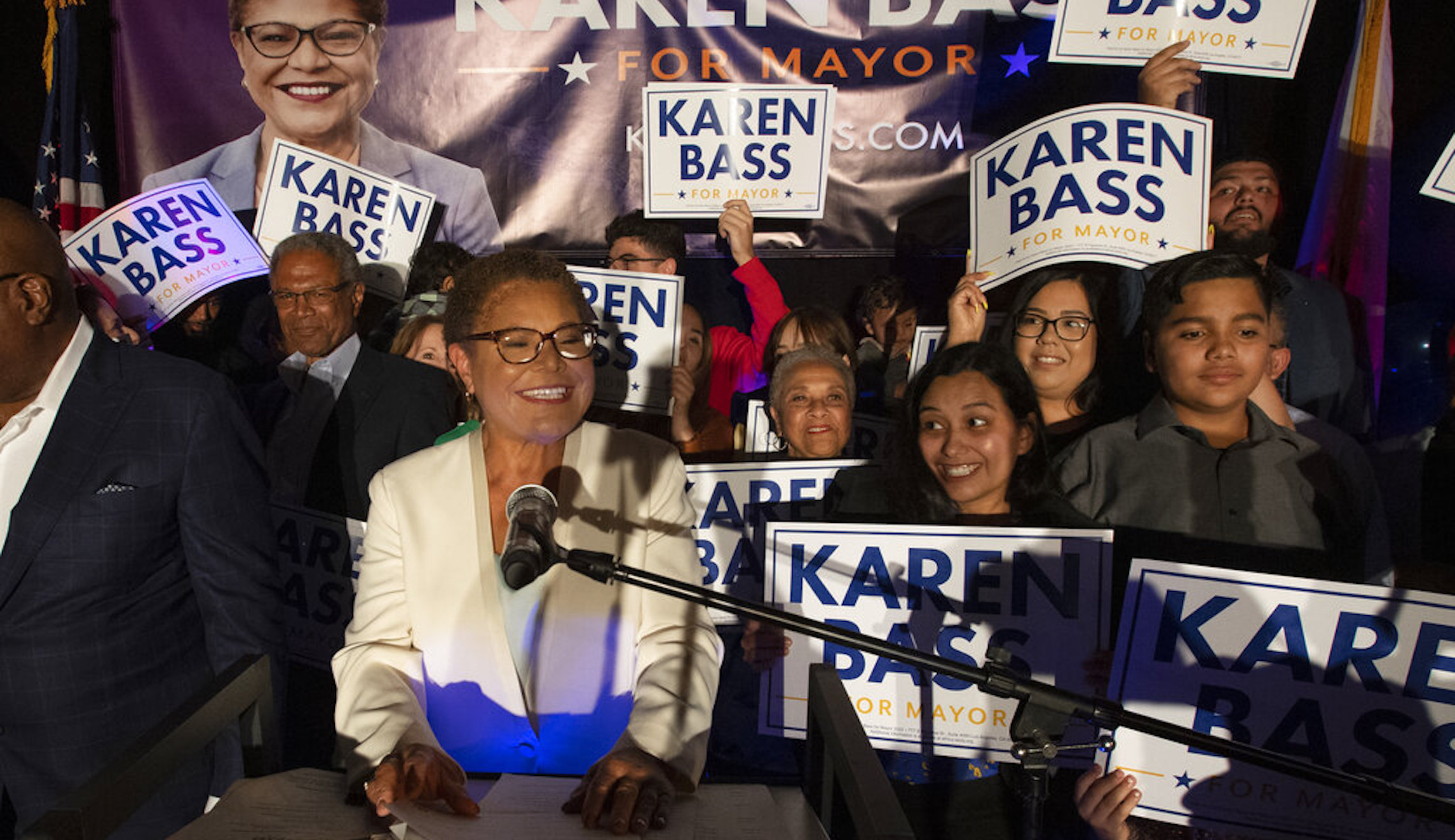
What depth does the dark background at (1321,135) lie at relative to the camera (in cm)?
361

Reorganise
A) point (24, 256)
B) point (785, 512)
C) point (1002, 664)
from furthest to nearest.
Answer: point (785, 512)
point (24, 256)
point (1002, 664)

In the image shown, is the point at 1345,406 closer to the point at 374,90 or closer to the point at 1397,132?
the point at 1397,132

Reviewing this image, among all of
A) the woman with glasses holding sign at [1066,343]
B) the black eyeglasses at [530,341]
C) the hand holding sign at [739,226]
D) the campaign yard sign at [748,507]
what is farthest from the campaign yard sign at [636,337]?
the black eyeglasses at [530,341]

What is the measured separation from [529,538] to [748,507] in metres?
2.34

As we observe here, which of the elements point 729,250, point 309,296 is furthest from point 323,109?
point 729,250

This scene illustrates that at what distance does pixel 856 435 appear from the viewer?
3.92 metres

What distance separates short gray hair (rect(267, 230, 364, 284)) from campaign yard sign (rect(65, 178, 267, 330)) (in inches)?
6.7

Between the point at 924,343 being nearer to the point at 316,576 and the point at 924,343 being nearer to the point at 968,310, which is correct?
the point at 968,310

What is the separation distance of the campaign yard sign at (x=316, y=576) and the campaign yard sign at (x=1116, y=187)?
281cm

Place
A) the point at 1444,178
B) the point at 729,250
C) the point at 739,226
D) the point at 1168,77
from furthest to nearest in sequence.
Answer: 1. the point at 729,250
2. the point at 739,226
3. the point at 1168,77
4. the point at 1444,178

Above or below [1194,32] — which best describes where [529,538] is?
below

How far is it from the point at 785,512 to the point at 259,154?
9.01 feet

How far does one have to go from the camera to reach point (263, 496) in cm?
248

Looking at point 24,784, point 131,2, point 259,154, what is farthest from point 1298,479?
point 131,2
